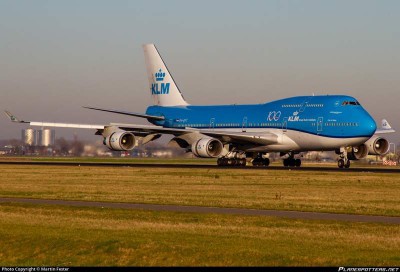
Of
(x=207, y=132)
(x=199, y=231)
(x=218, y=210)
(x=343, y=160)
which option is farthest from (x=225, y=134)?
(x=199, y=231)

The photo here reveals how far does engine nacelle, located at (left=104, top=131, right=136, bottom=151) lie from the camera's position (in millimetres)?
73688

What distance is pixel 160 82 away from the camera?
89375 millimetres

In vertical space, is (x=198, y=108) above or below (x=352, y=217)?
above

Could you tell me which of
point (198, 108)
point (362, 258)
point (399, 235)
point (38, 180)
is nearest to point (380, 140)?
point (198, 108)

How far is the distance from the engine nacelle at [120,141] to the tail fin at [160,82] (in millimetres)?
13860

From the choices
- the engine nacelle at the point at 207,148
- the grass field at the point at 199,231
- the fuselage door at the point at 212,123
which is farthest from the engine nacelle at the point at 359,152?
the grass field at the point at 199,231

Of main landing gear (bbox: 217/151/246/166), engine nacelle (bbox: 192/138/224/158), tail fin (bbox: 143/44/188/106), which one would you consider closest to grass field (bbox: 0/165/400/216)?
engine nacelle (bbox: 192/138/224/158)

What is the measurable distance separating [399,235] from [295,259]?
5617 millimetres

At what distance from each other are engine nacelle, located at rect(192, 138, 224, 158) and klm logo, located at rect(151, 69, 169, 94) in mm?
16564

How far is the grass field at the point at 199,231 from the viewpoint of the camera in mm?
20875

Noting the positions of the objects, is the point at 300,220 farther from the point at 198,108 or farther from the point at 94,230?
the point at 198,108

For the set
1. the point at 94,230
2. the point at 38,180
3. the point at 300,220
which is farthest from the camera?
the point at 38,180

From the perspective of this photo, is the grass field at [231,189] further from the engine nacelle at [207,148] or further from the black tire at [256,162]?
the black tire at [256,162]

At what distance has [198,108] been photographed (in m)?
84.4
